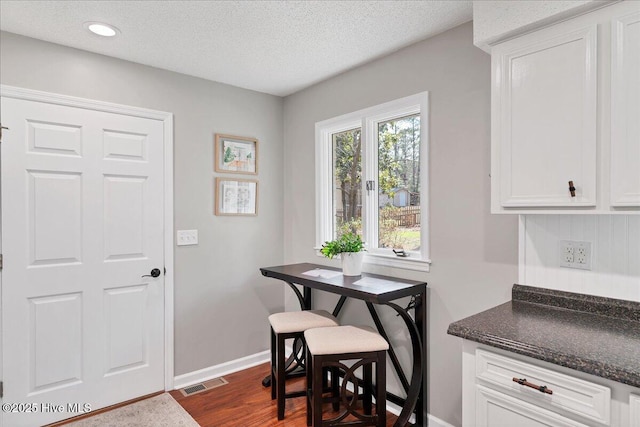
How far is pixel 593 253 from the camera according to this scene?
159 centimetres

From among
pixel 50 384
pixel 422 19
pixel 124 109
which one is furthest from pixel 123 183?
pixel 422 19

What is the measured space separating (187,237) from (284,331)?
1117 millimetres

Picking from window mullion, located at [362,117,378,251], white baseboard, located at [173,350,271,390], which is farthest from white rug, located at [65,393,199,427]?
window mullion, located at [362,117,378,251]

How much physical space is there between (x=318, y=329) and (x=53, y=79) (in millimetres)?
2303

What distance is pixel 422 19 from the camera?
201 centimetres

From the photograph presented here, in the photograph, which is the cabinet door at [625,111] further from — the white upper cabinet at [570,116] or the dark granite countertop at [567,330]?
the dark granite countertop at [567,330]

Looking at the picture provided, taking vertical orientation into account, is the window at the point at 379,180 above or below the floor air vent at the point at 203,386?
above

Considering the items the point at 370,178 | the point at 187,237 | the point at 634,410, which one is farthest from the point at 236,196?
the point at 634,410

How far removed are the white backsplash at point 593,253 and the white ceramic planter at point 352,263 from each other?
972 mm

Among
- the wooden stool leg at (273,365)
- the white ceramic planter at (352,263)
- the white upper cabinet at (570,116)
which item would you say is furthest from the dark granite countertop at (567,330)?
the wooden stool leg at (273,365)

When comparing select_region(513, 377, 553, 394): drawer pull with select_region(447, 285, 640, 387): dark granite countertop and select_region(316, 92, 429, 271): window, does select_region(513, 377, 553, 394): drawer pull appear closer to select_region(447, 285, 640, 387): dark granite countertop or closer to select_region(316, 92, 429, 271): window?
select_region(447, 285, 640, 387): dark granite countertop

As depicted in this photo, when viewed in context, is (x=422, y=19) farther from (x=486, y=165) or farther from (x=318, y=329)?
(x=318, y=329)

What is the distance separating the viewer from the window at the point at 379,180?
92.7 inches

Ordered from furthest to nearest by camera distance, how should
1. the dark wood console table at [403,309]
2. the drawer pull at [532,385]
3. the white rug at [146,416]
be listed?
the white rug at [146,416] < the dark wood console table at [403,309] < the drawer pull at [532,385]
